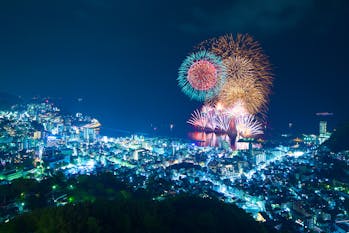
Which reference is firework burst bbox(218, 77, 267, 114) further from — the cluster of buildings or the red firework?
the cluster of buildings

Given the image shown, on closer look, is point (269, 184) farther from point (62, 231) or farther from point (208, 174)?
point (62, 231)

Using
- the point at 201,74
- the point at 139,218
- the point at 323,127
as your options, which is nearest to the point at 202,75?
the point at 201,74

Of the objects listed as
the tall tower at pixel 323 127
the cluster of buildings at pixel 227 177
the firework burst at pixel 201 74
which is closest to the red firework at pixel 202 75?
the firework burst at pixel 201 74

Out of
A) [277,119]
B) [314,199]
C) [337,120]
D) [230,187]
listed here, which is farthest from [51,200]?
[277,119]

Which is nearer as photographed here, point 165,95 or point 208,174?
point 208,174

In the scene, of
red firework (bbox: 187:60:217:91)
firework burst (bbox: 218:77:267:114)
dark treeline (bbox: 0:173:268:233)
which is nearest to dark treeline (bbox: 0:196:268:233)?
dark treeline (bbox: 0:173:268:233)

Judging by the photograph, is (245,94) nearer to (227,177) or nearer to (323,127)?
(227,177)

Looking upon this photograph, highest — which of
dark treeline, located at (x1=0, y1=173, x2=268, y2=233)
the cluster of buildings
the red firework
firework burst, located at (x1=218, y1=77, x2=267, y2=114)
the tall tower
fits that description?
the red firework

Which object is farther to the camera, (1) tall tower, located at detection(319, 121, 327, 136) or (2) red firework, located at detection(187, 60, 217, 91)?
(1) tall tower, located at detection(319, 121, 327, 136)
